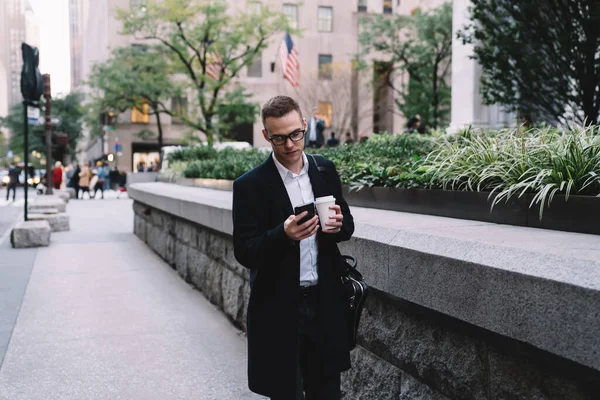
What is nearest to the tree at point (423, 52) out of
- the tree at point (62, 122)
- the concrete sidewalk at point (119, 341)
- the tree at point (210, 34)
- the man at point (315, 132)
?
the tree at point (210, 34)

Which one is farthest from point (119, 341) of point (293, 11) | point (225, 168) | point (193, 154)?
point (293, 11)

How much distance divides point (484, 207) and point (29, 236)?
1035 centimetres

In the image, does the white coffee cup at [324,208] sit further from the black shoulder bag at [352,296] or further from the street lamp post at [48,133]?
the street lamp post at [48,133]

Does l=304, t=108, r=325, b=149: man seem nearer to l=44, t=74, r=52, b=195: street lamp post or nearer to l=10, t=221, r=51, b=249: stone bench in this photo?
l=10, t=221, r=51, b=249: stone bench

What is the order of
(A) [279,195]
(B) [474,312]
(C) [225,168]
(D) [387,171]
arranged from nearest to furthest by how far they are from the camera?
(B) [474,312]
(A) [279,195]
(D) [387,171]
(C) [225,168]

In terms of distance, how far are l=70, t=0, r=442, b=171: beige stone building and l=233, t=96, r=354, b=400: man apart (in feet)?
152

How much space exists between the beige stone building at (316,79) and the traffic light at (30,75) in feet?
118

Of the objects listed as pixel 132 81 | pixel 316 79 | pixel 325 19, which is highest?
pixel 325 19

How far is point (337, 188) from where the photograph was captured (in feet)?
10.2

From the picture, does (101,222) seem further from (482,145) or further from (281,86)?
(281,86)

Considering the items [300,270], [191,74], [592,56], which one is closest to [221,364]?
[300,270]

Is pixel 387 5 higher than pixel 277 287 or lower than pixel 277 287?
higher

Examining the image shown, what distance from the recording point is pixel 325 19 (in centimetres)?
5569

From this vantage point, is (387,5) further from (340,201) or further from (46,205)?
(340,201)
